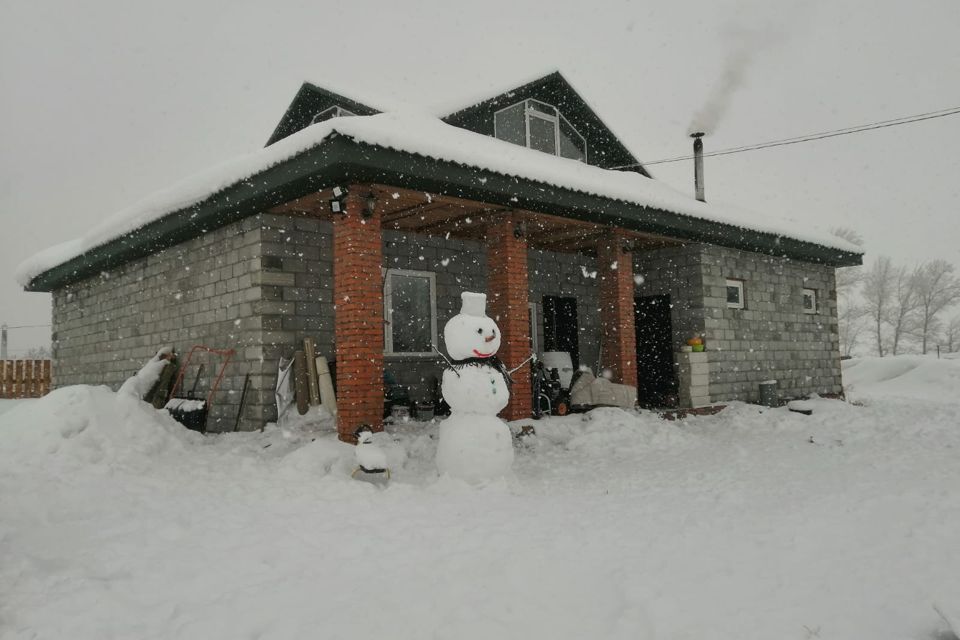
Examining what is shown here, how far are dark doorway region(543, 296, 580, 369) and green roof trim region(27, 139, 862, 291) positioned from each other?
2.37 m

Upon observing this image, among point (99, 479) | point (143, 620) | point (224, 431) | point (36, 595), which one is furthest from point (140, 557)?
point (224, 431)

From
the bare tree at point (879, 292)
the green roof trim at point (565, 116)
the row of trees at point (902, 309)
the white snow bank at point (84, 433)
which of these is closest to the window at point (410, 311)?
the green roof trim at point (565, 116)

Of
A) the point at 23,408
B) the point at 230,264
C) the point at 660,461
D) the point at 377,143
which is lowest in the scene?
the point at 660,461

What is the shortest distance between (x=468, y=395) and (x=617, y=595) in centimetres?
277

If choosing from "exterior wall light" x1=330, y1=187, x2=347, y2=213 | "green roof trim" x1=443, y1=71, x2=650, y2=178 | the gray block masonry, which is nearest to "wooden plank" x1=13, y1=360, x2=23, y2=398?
the gray block masonry

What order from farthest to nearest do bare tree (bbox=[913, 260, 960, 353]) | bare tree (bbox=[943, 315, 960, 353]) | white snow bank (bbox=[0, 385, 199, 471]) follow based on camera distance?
bare tree (bbox=[943, 315, 960, 353]), bare tree (bbox=[913, 260, 960, 353]), white snow bank (bbox=[0, 385, 199, 471])

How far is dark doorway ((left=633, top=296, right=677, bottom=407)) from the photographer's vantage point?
1164cm

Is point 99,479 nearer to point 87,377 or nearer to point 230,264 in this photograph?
point 230,264

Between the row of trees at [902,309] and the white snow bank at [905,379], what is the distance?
2628 cm

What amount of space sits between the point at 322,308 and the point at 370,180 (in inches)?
88.6

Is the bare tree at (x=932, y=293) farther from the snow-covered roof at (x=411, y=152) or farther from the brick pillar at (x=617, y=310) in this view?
the brick pillar at (x=617, y=310)

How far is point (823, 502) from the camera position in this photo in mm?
4918

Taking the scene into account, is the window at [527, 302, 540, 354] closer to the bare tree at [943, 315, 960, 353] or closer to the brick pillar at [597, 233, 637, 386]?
the brick pillar at [597, 233, 637, 386]

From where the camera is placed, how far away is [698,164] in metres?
13.7
